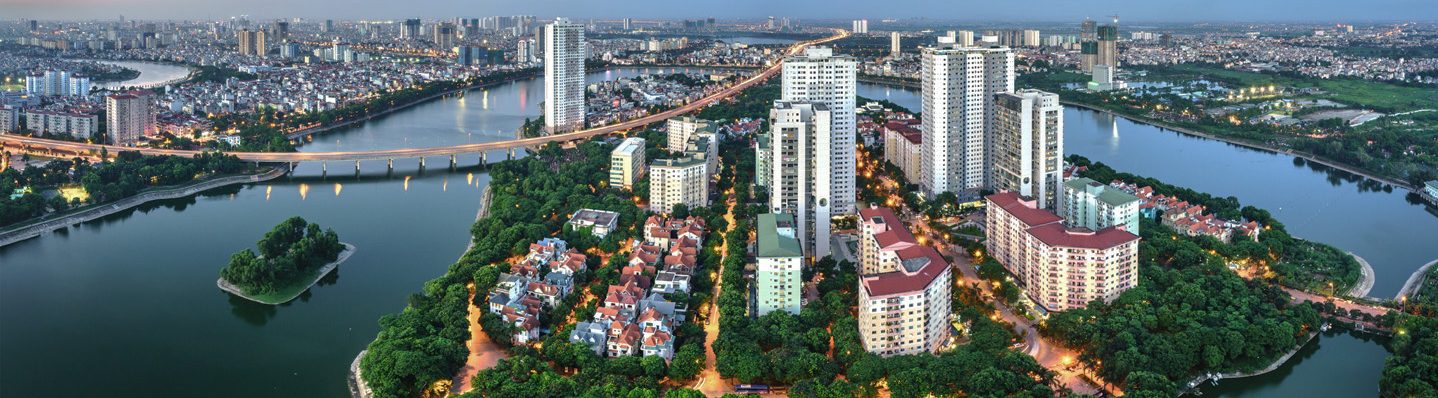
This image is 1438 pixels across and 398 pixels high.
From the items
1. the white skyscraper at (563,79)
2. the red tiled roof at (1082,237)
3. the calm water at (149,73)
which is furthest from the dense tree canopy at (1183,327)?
the calm water at (149,73)

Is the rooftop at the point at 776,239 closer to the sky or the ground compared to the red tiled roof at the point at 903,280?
closer to the sky

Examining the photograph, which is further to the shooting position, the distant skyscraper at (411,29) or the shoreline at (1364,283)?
the distant skyscraper at (411,29)

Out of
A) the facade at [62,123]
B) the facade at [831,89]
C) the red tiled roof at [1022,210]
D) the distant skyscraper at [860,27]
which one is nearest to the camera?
the red tiled roof at [1022,210]

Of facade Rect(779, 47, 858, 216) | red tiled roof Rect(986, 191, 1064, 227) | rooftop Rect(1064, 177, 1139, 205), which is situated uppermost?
facade Rect(779, 47, 858, 216)

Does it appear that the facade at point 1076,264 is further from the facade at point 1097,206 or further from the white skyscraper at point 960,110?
the white skyscraper at point 960,110

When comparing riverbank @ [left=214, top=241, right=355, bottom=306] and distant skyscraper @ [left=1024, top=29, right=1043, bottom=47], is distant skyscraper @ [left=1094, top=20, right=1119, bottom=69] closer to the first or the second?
distant skyscraper @ [left=1024, top=29, right=1043, bottom=47]

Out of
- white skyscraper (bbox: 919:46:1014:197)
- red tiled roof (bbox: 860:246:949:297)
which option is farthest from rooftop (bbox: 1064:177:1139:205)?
red tiled roof (bbox: 860:246:949:297)
